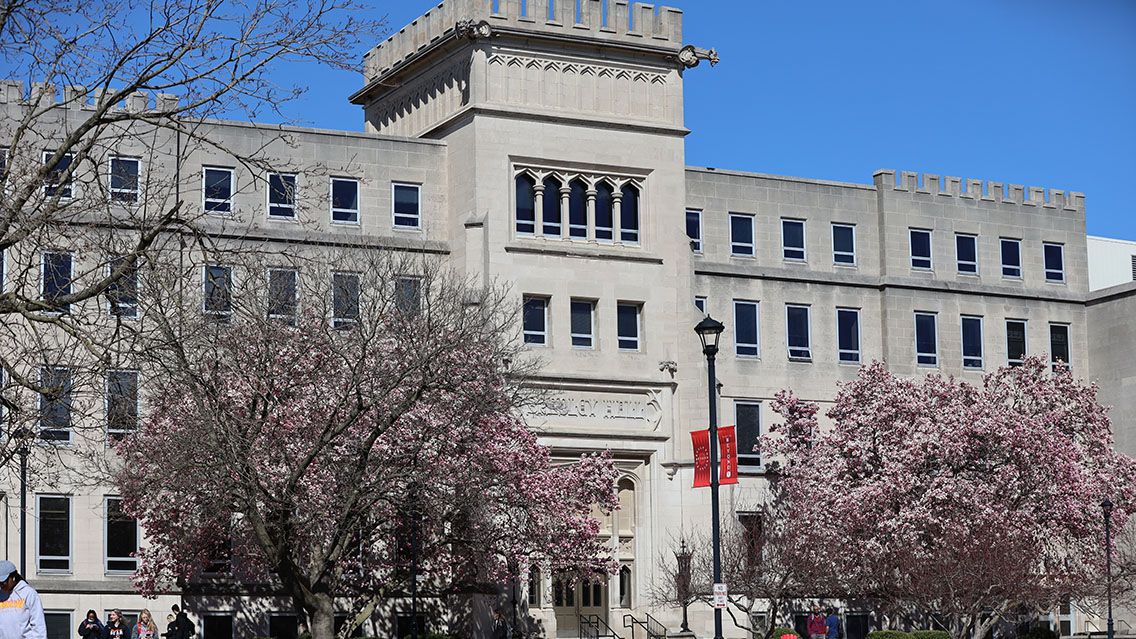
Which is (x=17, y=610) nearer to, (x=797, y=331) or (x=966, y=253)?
(x=797, y=331)

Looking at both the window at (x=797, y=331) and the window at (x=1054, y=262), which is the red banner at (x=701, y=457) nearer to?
the window at (x=797, y=331)

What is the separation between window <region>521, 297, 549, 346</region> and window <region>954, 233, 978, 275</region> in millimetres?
16981

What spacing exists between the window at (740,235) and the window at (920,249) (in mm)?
6476

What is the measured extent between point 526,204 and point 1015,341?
65.5 ft

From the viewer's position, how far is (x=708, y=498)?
59562mm

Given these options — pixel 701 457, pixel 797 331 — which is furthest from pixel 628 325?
pixel 797 331

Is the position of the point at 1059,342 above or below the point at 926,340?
above

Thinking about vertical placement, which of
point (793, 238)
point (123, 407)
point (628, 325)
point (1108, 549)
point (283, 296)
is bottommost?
point (1108, 549)

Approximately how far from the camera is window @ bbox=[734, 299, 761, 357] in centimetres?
6366

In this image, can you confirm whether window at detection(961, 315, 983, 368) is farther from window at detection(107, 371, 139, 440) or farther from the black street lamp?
window at detection(107, 371, 139, 440)

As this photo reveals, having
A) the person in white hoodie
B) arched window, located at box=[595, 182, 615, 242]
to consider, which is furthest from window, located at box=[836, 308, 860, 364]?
the person in white hoodie

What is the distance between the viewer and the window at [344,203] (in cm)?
5866

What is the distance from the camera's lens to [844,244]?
2606 inches

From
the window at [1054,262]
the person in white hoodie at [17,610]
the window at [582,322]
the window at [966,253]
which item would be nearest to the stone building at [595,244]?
the window at [582,322]
